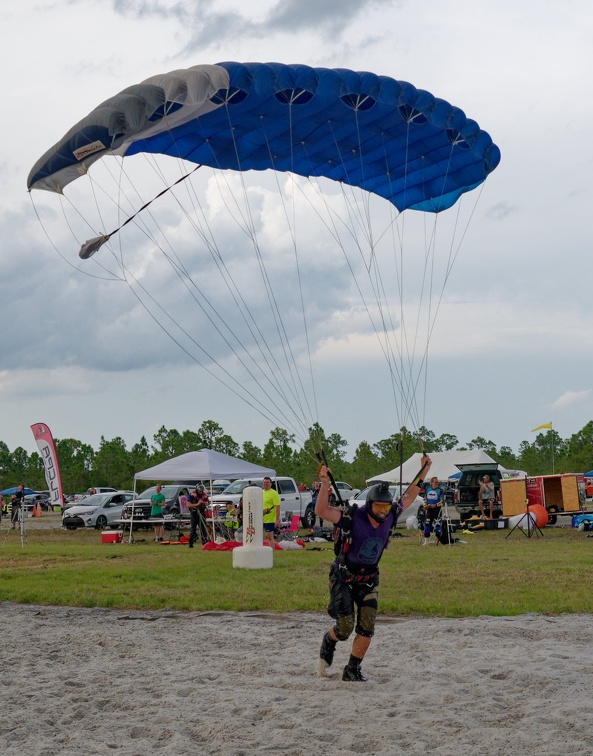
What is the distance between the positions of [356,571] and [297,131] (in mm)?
9099

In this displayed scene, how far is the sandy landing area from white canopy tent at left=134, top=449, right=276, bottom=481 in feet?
46.3

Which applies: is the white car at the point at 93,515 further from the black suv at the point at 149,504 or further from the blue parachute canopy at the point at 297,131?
the blue parachute canopy at the point at 297,131

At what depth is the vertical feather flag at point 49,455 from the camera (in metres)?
23.2

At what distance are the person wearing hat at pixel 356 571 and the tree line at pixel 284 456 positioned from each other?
→ 194 ft

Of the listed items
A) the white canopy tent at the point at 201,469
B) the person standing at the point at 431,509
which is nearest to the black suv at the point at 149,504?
the white canopy tent at the point at 201,469

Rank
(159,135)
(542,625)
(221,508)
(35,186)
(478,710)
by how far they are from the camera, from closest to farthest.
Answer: (478,710), (542,625), (35,186), (159,135), (221,508)

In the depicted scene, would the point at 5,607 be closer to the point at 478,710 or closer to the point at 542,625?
the point at 542,625

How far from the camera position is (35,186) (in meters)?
13.1

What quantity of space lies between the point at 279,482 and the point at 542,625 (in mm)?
20453

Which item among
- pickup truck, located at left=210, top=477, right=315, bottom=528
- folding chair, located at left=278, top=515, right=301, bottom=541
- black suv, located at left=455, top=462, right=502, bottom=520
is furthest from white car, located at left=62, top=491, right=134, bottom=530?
black suv, located at left=455, top=462, right=502, bottom=520

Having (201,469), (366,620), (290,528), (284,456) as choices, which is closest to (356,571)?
(366,620)

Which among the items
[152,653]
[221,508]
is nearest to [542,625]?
[152,653]

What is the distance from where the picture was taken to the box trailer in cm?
2603

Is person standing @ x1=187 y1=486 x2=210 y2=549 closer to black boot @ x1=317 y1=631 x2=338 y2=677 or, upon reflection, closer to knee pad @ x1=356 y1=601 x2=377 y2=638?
black boot @ x1=317 y1=631 x2=338 y2=677
